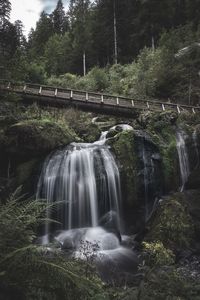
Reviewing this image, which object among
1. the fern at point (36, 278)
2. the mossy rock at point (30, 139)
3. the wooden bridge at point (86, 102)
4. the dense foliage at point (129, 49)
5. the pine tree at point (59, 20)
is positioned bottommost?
the fern at point (36, 278)

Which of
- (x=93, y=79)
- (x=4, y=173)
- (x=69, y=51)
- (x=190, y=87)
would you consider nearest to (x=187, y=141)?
(x=4, y=173)

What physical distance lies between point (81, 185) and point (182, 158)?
16.5 ft

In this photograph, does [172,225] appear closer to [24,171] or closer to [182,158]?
[182,158]

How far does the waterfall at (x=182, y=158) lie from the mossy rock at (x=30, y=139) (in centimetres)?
553

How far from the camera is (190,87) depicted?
2825cm

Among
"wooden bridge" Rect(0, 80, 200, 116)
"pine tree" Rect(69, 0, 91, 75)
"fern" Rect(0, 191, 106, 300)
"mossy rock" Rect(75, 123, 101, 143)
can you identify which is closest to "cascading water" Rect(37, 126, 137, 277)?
"mossy rock" Rect(75, 123, 101, 143)

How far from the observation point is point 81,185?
52.7 ft

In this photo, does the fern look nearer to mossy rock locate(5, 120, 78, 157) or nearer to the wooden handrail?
mossy rock locate(5, 120, 78, 157)

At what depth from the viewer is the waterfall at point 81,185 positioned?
1539 cm

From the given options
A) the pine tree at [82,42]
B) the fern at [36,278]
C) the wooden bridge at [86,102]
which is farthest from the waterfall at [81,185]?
the pine tree at [82,42]

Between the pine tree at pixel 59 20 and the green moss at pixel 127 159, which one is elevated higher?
the pine tree at pixel 59 20

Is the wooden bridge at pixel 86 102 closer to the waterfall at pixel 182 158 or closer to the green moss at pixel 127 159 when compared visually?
the waterfall at pixel 182 158

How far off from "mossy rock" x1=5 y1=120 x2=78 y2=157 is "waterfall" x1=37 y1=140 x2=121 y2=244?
54 cm

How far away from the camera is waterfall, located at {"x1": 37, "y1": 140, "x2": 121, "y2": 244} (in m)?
15.4
